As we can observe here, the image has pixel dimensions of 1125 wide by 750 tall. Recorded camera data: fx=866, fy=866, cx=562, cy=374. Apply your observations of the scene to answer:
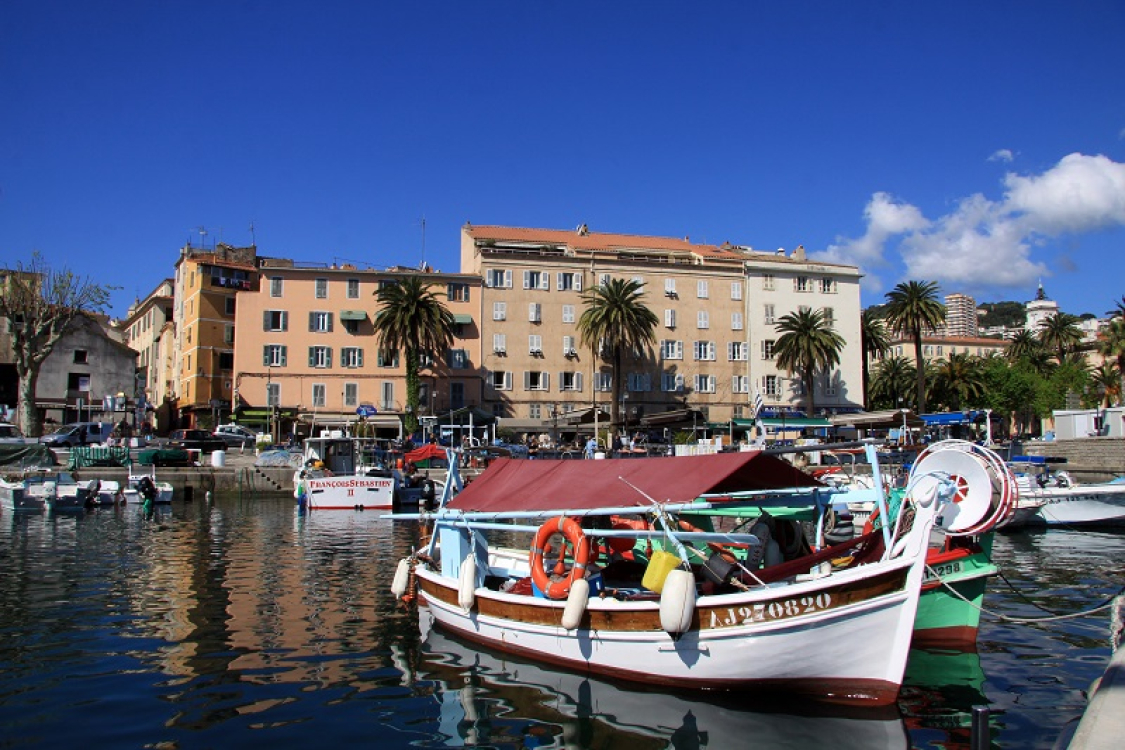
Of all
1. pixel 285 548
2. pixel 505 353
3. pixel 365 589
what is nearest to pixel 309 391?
pixel 505 353

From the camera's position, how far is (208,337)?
221 ft

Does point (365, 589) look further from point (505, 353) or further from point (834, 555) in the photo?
point (505, 353)

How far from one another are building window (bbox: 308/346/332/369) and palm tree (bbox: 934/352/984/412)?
2235 inches

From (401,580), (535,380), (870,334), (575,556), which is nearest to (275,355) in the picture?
(535,380)

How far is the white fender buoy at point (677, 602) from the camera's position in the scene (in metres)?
10.6

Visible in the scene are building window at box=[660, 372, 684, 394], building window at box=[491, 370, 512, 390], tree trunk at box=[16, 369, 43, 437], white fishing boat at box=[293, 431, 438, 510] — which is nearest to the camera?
white fishing boat at box=[293, 431, 438, 510]

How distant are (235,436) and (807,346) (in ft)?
136

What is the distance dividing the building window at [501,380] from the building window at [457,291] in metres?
6.22

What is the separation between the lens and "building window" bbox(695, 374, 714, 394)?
69.8 meters

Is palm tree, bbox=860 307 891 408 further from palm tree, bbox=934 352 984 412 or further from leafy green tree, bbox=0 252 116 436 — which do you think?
leafy green tree, bbox=0 252 116 436

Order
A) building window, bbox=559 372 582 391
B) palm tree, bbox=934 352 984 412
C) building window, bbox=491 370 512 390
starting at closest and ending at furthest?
building window, bbox=491 370 512 390 → building window, bbox=559 372 582 391 → palm tree, bbox=934 352 984 412

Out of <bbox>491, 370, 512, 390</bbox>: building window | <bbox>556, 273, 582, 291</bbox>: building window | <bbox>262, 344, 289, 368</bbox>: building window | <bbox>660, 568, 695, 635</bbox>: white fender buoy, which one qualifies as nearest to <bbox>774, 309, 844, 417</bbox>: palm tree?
<bbox>556, 273, 582, 291</bbox>: building window

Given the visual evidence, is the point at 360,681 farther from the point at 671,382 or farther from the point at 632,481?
the point at 671,382

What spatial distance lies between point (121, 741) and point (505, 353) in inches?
2252
